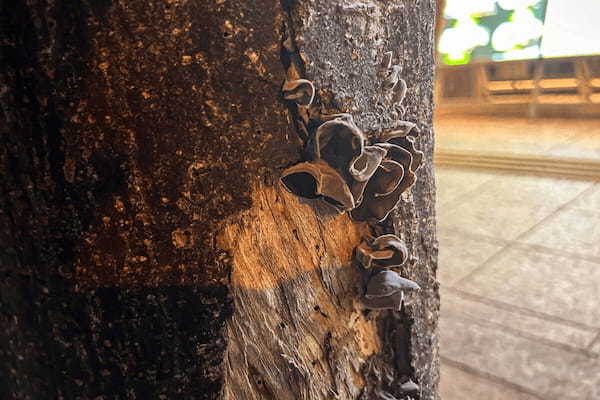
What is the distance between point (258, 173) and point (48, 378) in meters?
0.30

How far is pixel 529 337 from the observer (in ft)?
5.70

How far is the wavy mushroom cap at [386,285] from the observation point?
54cm

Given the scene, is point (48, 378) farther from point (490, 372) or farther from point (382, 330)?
point (490, 372)

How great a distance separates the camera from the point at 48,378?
1.59ft

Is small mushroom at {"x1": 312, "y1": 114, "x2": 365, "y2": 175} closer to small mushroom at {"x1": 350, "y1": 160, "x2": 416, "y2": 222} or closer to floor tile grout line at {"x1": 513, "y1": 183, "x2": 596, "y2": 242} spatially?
small mushroom at {"x1": 350, "y1": 160, "x2": 416, "y2": 222}

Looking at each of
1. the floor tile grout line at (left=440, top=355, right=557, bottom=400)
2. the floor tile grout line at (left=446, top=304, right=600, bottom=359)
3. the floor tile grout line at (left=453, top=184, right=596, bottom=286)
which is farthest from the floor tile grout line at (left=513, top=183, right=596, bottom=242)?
the floor tile grout line at (left=440, top=355, right=557, bottom=400)

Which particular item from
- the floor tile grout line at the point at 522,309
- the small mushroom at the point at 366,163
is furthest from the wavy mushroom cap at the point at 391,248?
the floor tile grout line at the point at 522,309

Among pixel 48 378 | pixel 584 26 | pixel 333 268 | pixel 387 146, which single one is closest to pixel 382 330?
pixel 333 268

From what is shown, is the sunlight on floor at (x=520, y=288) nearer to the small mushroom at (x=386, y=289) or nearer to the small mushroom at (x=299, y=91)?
the small mushroom at (x=386, y=289)

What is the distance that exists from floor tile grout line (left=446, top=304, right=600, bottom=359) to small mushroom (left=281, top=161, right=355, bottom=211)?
61.3 inches

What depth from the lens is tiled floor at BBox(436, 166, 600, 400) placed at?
60.9 inches

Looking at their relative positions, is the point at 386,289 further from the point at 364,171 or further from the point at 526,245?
the point at 526,245

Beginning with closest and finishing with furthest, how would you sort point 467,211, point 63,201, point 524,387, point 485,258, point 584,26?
point 63,201 → point 524,387 → point 485,258 → point 467,211 → point 584,26

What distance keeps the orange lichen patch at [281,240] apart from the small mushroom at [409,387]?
217 mm
